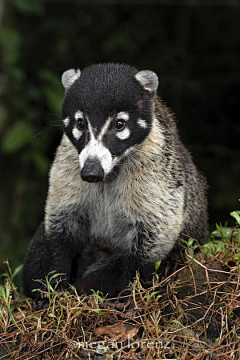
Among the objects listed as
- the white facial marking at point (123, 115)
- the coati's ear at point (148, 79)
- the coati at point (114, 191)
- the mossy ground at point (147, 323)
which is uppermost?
the coati's ear at point (148, 79)

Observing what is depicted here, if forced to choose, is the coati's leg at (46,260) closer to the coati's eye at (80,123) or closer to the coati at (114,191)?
the coati at (114,191)

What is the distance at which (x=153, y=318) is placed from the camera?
345cm

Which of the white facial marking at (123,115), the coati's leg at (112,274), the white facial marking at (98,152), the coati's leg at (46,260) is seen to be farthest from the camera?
the coati's leg at (46,260)

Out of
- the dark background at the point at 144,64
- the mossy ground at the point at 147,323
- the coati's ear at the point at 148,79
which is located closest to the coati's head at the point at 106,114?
the coati's ear at the point at 148,79

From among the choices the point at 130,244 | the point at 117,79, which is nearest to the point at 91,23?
the point at 117,79

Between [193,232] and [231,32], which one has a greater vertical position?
[231,32]

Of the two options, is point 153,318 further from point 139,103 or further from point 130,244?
point 139,103

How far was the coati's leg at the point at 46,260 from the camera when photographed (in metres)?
3.98

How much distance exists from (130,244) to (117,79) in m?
1.43

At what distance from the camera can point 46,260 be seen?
162 inches

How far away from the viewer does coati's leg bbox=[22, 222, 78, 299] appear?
3.98m

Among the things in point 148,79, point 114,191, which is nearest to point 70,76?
point 148,79

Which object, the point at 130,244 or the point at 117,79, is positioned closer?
the point at 117,79

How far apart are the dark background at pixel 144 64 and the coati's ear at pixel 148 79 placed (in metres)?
3.35
